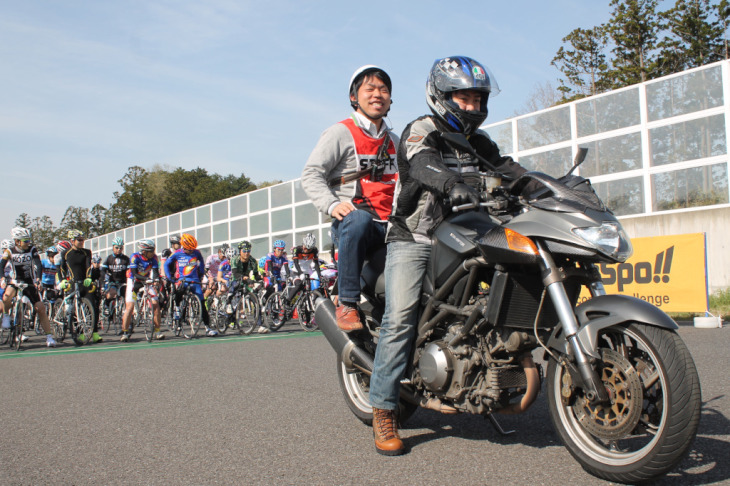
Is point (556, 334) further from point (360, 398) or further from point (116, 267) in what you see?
point (116, 267)

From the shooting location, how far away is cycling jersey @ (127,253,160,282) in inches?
549

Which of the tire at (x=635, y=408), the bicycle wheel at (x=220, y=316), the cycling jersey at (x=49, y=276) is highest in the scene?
the cycling jersey at (x=49, y=276)

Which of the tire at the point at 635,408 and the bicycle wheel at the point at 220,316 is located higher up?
the tire at the point at 635,408

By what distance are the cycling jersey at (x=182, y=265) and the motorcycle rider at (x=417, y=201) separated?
11.1 metres

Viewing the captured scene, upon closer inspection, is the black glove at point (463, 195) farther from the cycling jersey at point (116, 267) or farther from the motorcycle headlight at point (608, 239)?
the cycling jersey at point (116, 267)

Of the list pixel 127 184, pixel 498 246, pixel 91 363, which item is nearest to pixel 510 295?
pixel 498 246

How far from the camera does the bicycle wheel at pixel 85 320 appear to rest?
1289 centimetres

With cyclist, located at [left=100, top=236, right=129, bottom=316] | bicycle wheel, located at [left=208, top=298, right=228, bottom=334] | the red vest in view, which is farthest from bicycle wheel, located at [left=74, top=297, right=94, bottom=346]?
the red vest

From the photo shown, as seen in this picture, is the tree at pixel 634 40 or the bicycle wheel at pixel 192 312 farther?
the tree at pixel 634 40

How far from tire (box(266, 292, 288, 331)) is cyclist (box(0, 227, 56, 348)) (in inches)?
175

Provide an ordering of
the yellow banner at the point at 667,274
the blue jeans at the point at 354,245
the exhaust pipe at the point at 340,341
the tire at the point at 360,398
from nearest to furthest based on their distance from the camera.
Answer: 1. the blue jeans at the point at 354,245
2. the exhaust pipe at the point at 340,341
3. the tire at the point at 360,398
4. the yellow banner at the point at 667,274

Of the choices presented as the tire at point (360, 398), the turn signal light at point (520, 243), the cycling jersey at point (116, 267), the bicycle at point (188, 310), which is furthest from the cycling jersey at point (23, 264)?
the turn signal light at point (520, 243)

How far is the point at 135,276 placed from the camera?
14.0 m

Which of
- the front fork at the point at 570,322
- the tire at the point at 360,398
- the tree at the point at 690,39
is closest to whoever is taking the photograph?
the front fork at the point at 570,322
